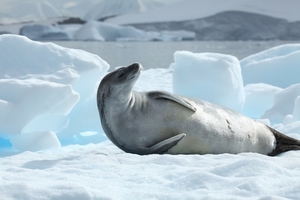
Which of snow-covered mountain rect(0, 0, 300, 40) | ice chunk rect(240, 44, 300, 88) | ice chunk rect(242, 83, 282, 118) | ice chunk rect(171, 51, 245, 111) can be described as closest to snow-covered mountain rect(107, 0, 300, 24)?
snow-covered mountain rect(0, 0, 300, 40)

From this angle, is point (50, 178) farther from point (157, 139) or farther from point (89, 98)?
point (89, 98)

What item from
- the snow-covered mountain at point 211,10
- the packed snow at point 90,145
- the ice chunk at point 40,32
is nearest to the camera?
the packed snow at point 90,145

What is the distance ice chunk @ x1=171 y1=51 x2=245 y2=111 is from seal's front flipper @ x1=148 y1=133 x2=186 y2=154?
316 centimetres

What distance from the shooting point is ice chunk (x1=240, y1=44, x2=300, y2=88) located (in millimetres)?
7625

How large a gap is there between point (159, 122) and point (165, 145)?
15 cm

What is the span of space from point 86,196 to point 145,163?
0.72 metres

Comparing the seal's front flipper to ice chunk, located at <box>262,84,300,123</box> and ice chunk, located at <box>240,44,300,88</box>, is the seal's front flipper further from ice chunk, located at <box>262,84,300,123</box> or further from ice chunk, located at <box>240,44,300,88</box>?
ice chunk, located at <box>240,44,300,88</box>

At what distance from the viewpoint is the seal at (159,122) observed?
2662 mm

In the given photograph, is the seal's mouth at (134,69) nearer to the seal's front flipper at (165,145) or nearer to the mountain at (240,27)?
the seal's front flipper at (165,145)

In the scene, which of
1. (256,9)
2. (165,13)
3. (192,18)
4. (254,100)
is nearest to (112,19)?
(165,13)

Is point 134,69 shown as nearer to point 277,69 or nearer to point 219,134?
point 219,134

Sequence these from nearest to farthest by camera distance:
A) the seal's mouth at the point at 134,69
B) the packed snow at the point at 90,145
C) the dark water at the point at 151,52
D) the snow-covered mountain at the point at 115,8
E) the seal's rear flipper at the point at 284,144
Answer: the packed snow at the point at 90,145, the seal's mouth at the point at 134,69, the seal's rear flipper at the point at 284,144, the dark water at the point at 151,52, the snow-covered mountain at the point at 115,8

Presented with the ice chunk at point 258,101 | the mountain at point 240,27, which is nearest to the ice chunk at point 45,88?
the ice chunk at point 258,101

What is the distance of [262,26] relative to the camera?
1604 inches
